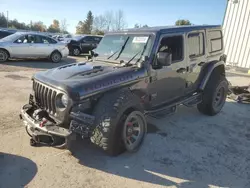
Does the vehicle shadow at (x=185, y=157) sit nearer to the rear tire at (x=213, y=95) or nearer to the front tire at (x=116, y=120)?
the front tire at (x=116, y=120)

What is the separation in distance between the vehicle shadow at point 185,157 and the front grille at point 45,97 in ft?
2.34

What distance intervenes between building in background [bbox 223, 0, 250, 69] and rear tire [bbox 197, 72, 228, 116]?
729cm

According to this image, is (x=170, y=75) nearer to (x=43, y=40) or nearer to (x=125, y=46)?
(x=125, y=46)

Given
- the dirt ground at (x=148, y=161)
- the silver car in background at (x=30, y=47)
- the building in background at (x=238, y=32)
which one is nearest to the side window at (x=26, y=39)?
the silver car in background at (x=30, y=47)

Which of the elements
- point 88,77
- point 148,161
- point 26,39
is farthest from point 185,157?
point 26,39

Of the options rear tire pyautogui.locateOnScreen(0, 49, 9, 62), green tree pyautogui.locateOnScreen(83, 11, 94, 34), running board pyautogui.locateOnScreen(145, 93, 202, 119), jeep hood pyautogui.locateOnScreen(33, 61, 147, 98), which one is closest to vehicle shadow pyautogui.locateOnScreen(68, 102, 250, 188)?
running board pyautogui.locateOnScreen(145, 93, 202, 119)

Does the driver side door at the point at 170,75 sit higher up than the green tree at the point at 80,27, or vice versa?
the green tree at the point at 80,27

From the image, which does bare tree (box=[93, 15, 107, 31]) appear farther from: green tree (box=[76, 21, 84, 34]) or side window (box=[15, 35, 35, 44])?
side window (box=[15, 35, 35, 44])

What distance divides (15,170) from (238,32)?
12425 mm

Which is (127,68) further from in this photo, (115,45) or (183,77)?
(183,77)

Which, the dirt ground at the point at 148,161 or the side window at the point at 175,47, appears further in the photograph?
the side window at the point at 175,47

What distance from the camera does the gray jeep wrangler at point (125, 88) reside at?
3434 mm

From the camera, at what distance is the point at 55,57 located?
14.2 metres

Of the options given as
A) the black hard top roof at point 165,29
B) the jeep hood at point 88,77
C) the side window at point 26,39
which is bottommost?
the jeep hood at point 88,77
